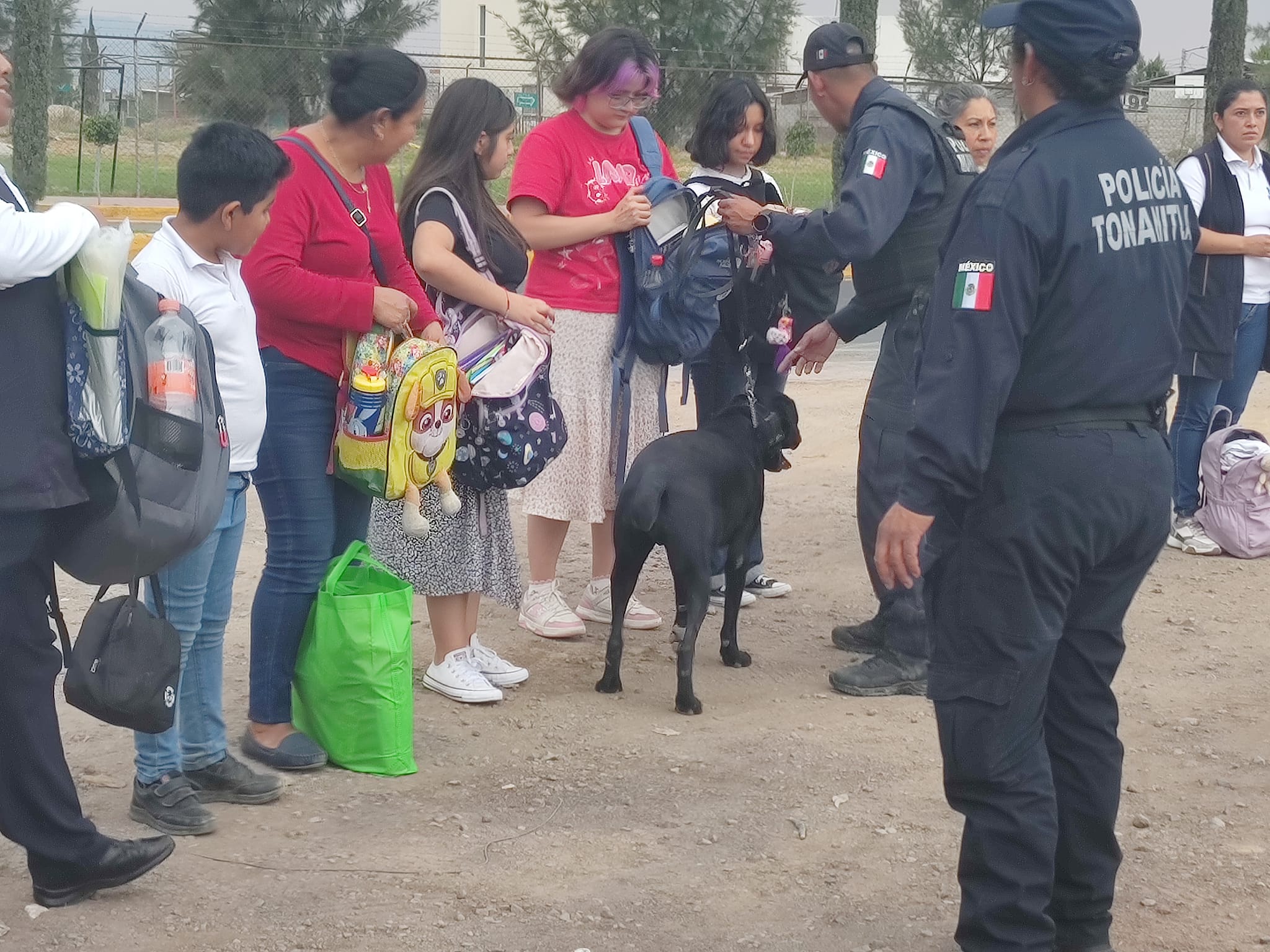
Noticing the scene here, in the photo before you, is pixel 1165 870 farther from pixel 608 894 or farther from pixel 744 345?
pixel 744 345

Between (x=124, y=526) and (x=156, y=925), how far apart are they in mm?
949

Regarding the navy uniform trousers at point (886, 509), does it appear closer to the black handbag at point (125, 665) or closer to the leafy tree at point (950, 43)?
the black handbag at point (125, 665)

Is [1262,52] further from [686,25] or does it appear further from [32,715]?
[32,715]

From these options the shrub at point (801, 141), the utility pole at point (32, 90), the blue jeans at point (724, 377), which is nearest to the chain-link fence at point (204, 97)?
the utility pole at point (32, 90)

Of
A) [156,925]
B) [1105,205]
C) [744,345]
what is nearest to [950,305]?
[1105,205]

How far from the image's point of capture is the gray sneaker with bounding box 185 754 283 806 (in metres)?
3.91

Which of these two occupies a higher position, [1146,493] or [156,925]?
[1146,493]

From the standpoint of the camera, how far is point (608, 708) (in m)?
4.80

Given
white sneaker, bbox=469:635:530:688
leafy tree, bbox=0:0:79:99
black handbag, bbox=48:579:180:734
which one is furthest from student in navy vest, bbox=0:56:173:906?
leafy tree, bbox=0:0:79:99

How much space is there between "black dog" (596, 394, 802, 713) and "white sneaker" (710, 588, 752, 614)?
0.72 metres

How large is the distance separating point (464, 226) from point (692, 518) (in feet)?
3.95

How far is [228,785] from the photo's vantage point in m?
3.91

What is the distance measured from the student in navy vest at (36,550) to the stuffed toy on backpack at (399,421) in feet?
3.44

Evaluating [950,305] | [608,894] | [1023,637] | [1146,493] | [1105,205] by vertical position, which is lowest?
[608,894]
